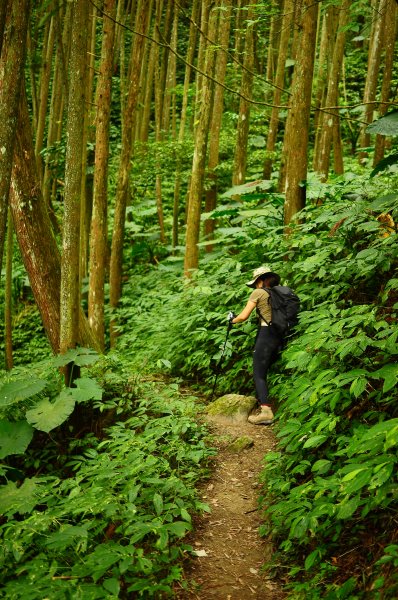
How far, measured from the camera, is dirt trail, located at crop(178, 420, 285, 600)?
342 centimetres

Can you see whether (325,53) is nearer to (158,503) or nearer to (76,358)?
(76,358)

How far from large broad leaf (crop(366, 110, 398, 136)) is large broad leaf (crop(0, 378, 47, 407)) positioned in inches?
141

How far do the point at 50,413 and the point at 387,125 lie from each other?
366cm

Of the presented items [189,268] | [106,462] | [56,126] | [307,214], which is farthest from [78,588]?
[56,126]

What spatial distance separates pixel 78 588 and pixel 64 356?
264 cm

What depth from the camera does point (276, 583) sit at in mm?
3406

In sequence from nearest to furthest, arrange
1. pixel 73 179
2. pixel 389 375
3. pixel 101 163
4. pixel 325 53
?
pixel 389 375 < pixel 73 179 < pixel 101 163 < pixel 325 53

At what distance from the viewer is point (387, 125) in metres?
Result: 2.80

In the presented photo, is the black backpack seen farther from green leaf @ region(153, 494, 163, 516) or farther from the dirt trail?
green leaf @ region(153, 494, 163, 516)

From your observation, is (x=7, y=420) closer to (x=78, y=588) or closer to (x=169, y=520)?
(x=169, y=520)

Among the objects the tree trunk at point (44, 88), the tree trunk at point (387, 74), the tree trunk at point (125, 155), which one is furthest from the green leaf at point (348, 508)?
the tree trunk at point (44, 88)

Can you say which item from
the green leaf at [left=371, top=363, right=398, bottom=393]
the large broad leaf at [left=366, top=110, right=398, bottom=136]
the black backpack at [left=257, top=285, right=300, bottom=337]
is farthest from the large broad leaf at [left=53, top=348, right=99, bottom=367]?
the large broad leaf at [left=366, top=110, right=398, bottom=136]

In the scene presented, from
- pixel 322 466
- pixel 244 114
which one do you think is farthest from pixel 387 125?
pixel 244 114

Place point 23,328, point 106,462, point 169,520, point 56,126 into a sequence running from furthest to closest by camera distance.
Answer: point 23,328, point 56,126, point 106,462, point 169,520
